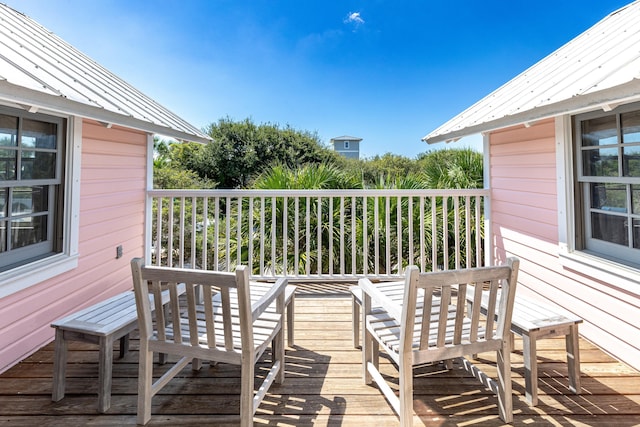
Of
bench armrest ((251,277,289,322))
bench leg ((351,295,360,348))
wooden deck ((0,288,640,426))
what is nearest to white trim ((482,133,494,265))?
wooden deck ((0,288,640,426))

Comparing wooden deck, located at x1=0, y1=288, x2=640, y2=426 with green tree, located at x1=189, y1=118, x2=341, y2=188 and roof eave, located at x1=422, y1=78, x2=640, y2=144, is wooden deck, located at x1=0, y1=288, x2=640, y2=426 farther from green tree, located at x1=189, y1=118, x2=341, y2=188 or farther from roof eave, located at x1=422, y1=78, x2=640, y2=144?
green tree, located at x1=189, y1=118, x2=341, y2=188

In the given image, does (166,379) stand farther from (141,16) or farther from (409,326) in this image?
(141,16)

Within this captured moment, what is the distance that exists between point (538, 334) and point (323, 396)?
1286mm

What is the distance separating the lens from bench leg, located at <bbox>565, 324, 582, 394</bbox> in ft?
6.11

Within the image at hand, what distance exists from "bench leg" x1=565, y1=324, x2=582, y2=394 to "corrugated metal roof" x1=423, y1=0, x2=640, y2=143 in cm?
132

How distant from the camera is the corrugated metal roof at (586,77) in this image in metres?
1.69

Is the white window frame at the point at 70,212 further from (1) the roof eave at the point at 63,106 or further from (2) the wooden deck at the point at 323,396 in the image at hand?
(2) the wooden deck at the point at 323,396

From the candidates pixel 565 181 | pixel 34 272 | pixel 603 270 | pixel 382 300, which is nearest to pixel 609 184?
pixel 565 181

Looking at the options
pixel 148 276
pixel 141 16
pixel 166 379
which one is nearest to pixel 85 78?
pixel 148 276

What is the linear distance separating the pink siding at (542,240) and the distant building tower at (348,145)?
29.1 metres

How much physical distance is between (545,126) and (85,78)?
13.8 feet

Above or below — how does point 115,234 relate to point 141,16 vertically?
below

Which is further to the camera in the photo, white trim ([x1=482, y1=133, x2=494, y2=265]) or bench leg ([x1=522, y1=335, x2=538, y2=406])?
white trim ([x1=482, y1=133, x2=494, y2=265])

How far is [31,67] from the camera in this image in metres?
1.98
